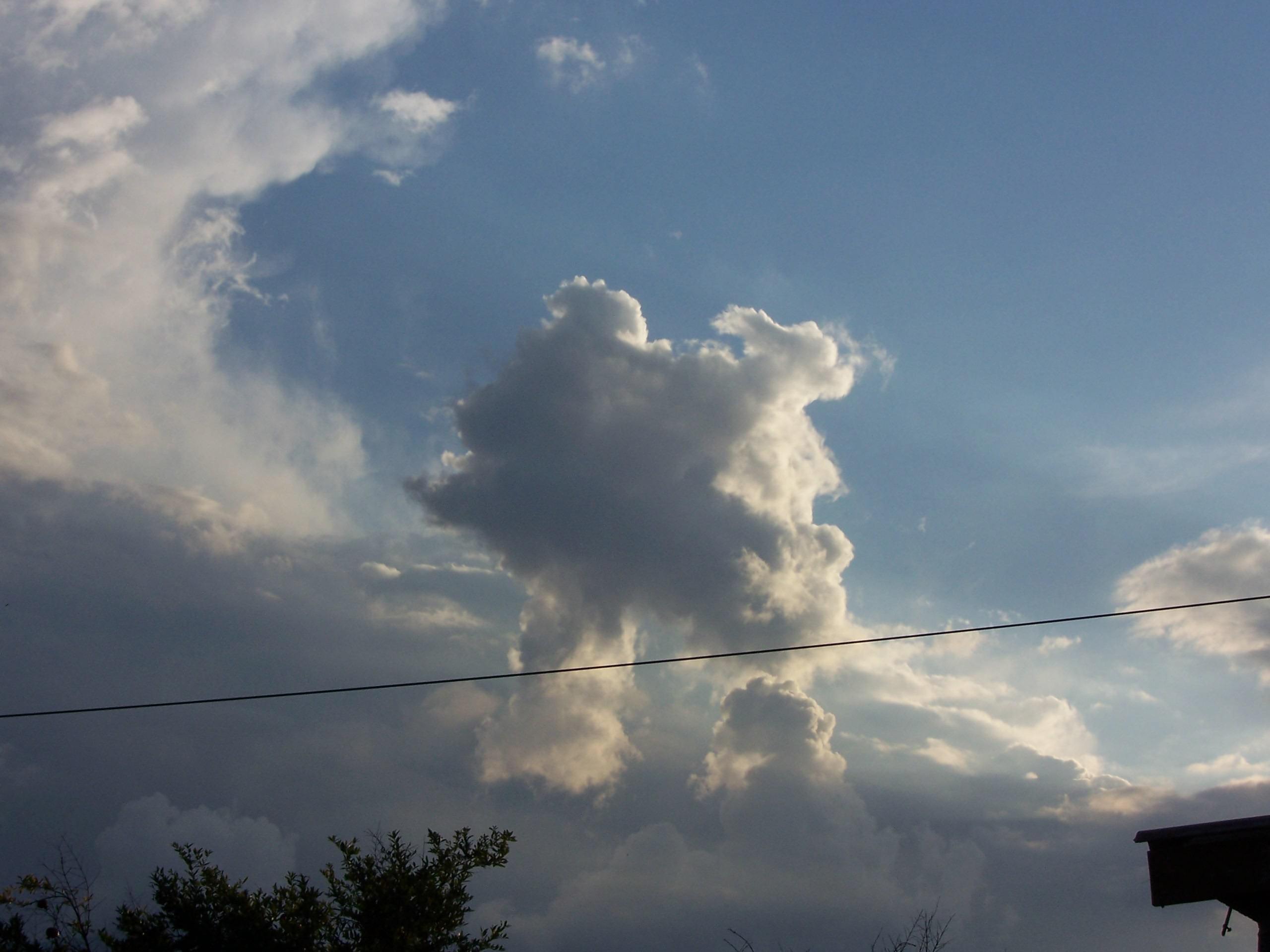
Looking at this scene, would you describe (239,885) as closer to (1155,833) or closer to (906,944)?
(906,944)

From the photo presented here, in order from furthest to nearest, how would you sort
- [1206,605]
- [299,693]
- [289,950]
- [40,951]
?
[289,950]
[40,951]
[299,693]
[1206,605]

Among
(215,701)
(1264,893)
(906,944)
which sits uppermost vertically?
(215,701)

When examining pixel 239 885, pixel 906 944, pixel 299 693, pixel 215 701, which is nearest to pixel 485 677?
pixel 299 693

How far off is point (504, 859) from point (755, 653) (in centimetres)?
1227

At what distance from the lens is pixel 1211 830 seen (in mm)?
8281

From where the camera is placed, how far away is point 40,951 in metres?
19.7

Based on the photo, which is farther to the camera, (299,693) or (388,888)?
(388,888)

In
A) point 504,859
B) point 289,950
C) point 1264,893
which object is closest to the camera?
point 1264,893

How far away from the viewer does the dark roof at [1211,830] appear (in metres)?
8.12

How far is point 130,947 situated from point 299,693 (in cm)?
1057

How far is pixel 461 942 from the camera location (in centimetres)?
2280

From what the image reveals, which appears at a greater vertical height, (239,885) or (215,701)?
(215,701)

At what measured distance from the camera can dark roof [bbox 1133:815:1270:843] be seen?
812 cm

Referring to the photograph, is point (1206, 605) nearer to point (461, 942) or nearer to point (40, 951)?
point (461, 942)
